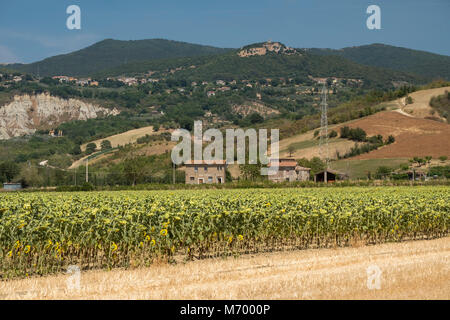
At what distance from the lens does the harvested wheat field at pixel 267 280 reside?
10.1 meters

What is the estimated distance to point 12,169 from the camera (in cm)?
8862

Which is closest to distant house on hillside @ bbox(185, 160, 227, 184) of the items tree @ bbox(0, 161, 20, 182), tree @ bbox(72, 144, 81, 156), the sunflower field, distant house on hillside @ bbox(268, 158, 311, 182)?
distant house on hillside @ bbox(268, 158, 311, 182)

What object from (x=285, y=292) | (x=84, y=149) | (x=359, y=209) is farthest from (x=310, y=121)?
(x=285, y=292)

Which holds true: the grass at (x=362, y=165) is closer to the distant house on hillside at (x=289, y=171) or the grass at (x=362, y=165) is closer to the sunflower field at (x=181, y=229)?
the distant house on hillside at (x=289, y=171)

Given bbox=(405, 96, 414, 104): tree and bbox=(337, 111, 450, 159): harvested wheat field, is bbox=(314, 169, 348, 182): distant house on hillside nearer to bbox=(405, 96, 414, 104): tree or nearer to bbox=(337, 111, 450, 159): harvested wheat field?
bbox=(337, 111, 450, 159): harvested wheat field

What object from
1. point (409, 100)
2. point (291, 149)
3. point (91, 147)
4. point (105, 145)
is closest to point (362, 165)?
point (291, 149)

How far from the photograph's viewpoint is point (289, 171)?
100562 millimetres

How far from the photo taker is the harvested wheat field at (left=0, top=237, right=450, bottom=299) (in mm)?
10141

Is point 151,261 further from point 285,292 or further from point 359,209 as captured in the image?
point 359,209

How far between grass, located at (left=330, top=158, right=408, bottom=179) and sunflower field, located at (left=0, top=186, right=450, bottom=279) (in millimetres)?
75805

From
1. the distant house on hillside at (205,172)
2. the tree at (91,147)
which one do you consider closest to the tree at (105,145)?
the tree at (91,147)

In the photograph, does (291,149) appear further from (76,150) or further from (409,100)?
(76,150)

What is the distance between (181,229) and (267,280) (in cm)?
416

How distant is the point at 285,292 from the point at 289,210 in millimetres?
8178
